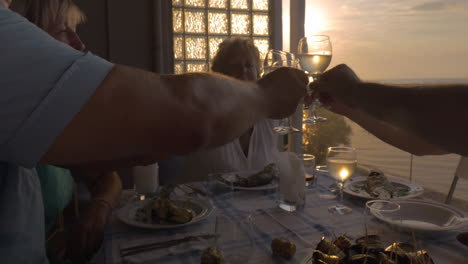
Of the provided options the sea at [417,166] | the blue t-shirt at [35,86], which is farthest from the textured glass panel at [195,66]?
the blue t-shirt at [35,86]

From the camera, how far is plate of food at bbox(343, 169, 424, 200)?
4.04ft

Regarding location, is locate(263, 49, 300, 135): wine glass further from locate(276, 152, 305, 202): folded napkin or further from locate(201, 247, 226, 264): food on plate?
locate(201, 247, 226, 264): food on plate

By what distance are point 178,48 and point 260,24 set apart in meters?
0.77

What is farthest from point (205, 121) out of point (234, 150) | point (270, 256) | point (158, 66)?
point (158, 66)

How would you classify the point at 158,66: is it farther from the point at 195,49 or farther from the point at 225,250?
the point at 225,250

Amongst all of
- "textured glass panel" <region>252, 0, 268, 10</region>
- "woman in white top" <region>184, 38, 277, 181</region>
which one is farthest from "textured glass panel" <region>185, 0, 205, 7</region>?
"woman in white top" <region>184, 38, 277, 181</region>

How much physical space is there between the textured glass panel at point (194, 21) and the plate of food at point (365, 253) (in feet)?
8.28

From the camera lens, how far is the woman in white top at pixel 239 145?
198 centimetres

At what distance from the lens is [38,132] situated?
1.56 feet

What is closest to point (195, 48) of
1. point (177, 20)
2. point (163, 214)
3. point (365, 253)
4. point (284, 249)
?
point (177, 20)

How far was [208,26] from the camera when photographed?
3.01 m

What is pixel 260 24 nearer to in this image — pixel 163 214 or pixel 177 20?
pixel 177 20

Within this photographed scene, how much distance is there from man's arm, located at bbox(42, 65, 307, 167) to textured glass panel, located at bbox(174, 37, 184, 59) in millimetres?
2411

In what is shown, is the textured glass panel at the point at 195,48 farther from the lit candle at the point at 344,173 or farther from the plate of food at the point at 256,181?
the lit candle at the point at 344,173
